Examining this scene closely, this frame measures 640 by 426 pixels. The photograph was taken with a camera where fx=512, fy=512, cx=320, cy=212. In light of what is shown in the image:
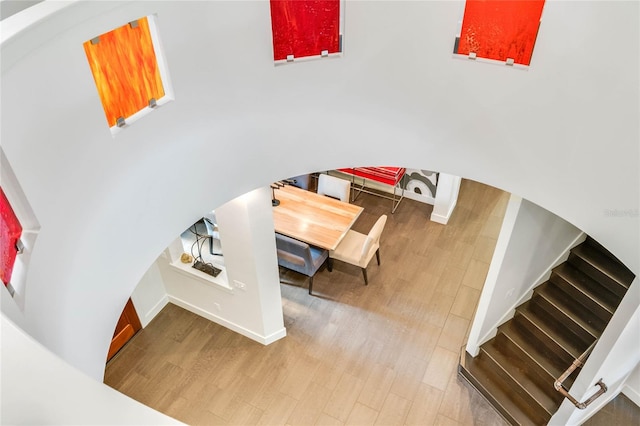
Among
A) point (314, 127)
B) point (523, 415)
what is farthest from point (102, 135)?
point (523, 415)

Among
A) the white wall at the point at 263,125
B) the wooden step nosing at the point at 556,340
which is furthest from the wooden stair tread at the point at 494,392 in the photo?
the white wall at the point at 263,125

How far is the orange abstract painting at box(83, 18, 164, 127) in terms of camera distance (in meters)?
3.36

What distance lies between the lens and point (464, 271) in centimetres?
879

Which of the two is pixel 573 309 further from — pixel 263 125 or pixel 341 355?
pixel 263 125

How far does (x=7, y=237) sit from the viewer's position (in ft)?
8.68

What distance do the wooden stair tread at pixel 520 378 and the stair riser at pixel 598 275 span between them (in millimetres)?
1568

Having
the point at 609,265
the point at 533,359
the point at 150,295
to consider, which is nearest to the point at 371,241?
the point at 533,359

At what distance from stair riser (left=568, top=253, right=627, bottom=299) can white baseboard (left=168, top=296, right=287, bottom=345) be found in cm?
431

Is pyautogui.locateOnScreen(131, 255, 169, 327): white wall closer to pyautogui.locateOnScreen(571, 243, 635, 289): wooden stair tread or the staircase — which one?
the staircase

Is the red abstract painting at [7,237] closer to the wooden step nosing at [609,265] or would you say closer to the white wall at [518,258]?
the white wall at [518,258]

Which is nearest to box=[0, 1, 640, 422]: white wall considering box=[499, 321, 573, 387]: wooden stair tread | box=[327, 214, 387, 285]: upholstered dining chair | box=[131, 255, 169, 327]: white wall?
box=[499, 321, 573, 387]: wooden stair tread

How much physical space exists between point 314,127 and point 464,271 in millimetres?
4785

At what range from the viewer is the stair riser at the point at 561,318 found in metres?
6.62

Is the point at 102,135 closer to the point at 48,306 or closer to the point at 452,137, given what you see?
the point at 48,306
